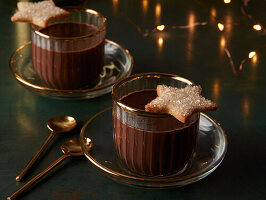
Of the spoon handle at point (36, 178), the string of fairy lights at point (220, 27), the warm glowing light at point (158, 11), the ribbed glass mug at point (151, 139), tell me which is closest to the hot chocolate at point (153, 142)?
the ribbed glass mug at point (151, 139)

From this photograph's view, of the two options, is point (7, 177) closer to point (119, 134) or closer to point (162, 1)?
point (119, 134)

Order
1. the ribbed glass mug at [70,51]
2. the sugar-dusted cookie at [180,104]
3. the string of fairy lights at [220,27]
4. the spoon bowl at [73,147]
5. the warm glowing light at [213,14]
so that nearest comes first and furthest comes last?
1. the sugar-dusted cookie at [180,104]
2. the spoon bowl at [73,147]
3. the ribbed glass mug at [70,51]
4. the string of fairy lights at [220,27]
5. the warm glowing light at [213,14]

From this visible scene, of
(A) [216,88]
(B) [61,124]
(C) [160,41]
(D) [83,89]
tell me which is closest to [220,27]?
(A) [216,88]

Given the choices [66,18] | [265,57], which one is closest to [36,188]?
[66,18]

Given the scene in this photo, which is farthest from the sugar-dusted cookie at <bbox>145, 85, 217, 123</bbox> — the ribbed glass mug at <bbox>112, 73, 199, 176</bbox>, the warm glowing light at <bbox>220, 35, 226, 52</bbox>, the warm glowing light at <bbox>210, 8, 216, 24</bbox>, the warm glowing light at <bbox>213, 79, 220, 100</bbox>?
the warm glowing light at <bbox>210, 8, 216, 24</bbox>

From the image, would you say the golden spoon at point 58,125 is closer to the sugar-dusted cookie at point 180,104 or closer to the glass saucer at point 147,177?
the glass saucer at point 147,177

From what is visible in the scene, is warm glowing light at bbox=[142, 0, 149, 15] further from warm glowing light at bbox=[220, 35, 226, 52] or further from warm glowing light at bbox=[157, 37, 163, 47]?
warm glowing light at bbox=[220, 35, 226, 52]

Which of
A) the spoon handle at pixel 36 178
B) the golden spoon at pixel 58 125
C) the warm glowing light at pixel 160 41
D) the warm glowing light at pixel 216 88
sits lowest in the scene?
the spoon handle at pixel 36 178
